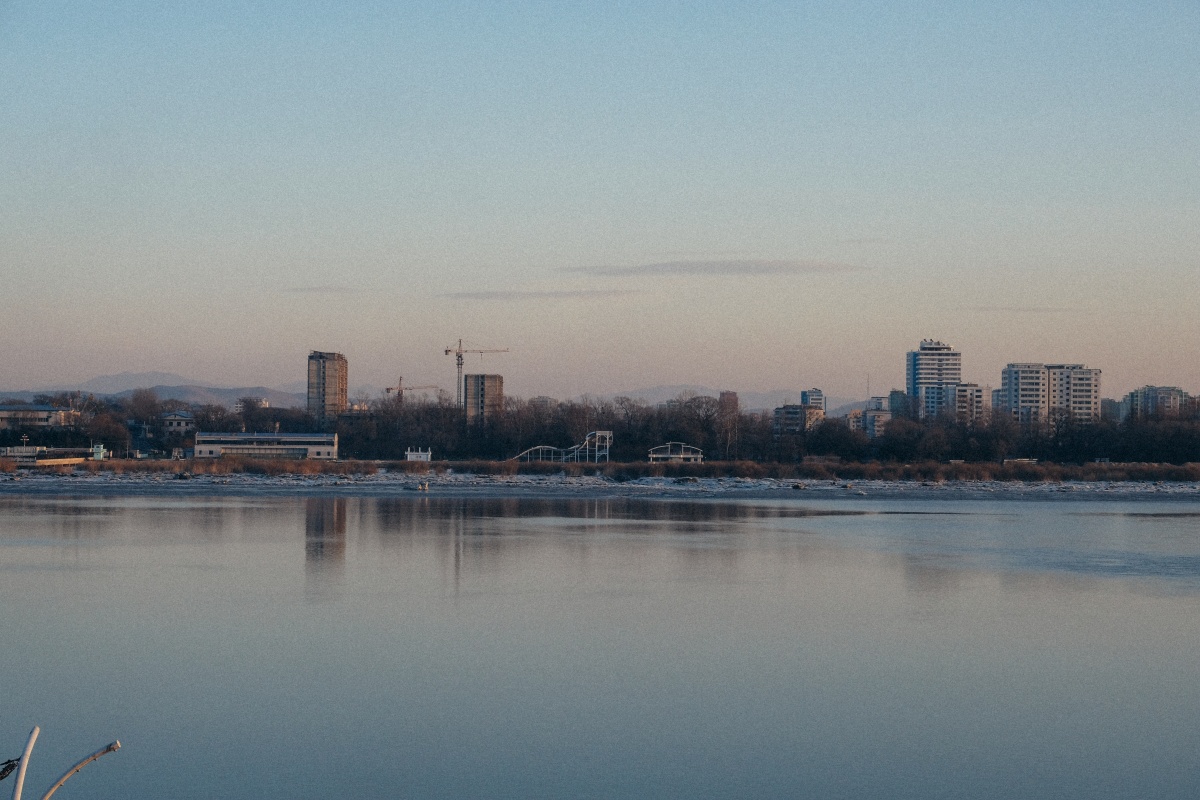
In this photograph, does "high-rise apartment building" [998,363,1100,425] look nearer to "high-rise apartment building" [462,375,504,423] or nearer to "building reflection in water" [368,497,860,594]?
"high-rise apartment building" [462,375,504,423]

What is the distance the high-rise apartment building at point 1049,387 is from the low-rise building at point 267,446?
365 feet

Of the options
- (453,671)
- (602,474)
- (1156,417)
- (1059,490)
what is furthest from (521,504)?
(1156,417)

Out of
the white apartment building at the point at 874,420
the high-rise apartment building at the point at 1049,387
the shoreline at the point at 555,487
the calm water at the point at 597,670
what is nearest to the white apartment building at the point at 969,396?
the high-rise apartment building at the point at 1049,387

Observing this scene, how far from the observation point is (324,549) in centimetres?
1859

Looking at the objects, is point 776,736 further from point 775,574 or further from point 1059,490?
point 1059,490

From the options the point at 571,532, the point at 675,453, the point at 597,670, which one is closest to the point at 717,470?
the point at 675,453

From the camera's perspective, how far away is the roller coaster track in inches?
2421

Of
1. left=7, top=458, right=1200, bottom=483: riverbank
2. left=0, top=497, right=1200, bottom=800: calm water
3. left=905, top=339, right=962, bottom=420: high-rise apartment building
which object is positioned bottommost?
left=0, top=497, right=1200, bottom=800: calm water

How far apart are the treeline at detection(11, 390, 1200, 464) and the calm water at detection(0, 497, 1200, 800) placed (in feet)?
132

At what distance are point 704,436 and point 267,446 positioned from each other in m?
23.6

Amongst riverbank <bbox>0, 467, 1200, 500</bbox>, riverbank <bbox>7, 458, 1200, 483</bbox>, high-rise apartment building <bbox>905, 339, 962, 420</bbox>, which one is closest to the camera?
riverbank <bbox>0, 467, 1200, 500</bbox>

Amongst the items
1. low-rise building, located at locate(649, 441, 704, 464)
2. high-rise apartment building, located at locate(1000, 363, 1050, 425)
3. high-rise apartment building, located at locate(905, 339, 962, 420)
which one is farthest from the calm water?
high-rise apartment building, located at locate(905, 339, 962, 420)

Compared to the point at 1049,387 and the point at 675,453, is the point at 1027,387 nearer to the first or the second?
the point at 1049,387

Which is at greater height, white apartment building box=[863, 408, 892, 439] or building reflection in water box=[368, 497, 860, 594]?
white apartment building box=[863, 408, 892, 439]
